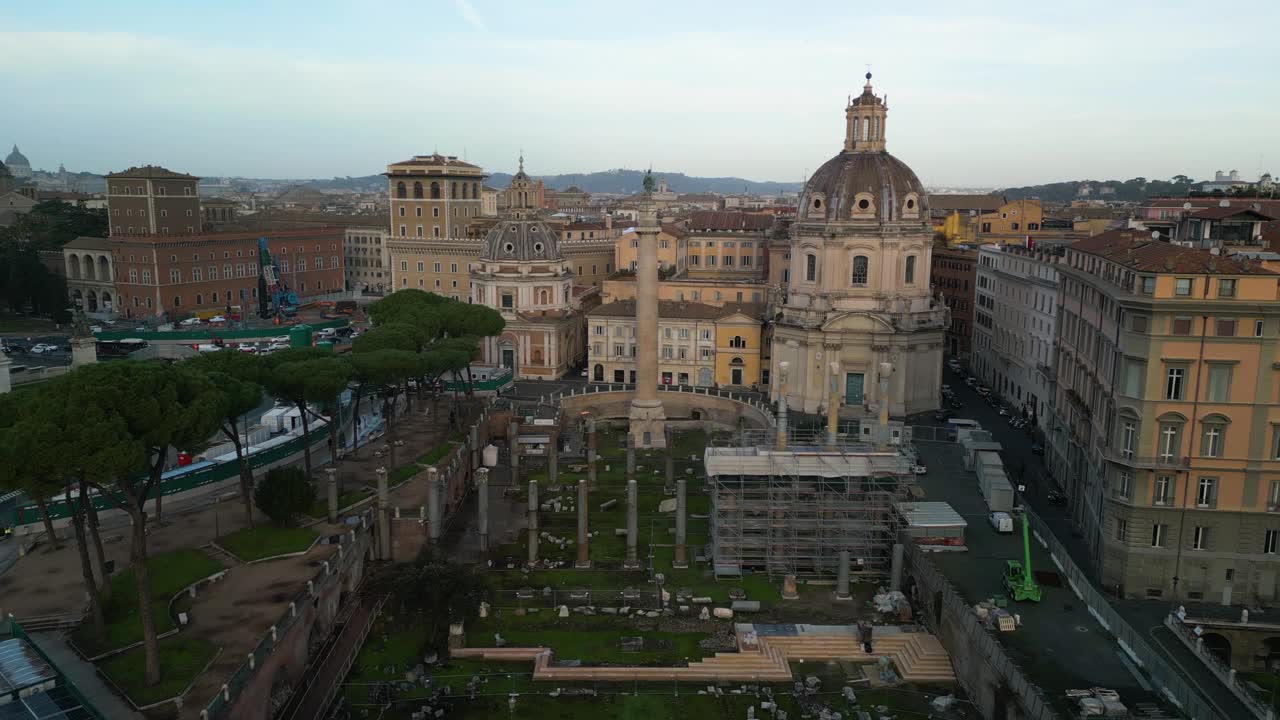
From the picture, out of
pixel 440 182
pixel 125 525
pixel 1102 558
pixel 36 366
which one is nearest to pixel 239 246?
pixel 440 182

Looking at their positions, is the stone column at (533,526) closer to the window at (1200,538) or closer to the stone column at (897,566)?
the stone column at (897,566)

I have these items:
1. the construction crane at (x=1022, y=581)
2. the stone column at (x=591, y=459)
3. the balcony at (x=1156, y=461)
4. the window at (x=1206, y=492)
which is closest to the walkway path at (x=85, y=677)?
the construction crane at (x=1022, y=581)

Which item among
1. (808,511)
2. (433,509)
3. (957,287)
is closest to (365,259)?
(957,287)

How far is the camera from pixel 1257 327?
32094 mm

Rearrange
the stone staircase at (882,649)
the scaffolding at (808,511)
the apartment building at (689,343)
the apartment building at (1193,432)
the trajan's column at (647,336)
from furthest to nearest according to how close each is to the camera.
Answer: the apartment building at (689,343) < the trajan's column at (647,336) < the scaffolding at (808,511) < the stone staircase at (882,649) < the apartment building at (1193,432)

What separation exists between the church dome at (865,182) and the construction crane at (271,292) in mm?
62754

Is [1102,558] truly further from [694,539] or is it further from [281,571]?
[281,571]

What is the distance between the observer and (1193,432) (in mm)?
32906

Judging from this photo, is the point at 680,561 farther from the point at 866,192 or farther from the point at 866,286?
the point at 866,192

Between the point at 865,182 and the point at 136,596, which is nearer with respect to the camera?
the point at 136,596

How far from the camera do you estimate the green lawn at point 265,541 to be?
3684 cm

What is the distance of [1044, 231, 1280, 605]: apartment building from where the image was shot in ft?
106

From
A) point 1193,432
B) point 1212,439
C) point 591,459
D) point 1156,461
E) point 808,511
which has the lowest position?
point 591,459

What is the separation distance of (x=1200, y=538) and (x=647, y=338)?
1289 inches
